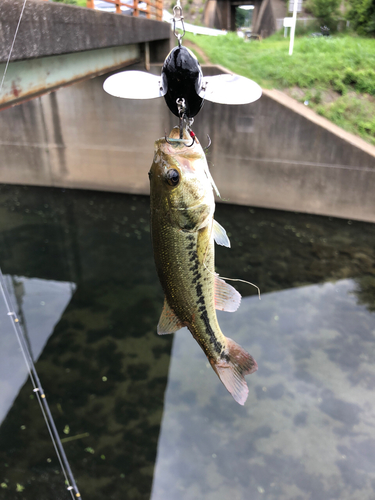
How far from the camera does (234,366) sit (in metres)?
2.41

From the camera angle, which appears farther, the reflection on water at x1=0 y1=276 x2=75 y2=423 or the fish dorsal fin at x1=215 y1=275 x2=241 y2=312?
the reflection on water at x1=0 y1=276 x2=75 y2=423

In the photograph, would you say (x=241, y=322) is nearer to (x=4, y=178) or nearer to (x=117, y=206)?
(x=117, y=206)

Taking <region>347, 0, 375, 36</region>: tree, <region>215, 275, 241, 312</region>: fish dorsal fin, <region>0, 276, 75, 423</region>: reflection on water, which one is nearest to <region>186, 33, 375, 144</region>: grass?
<region>347, 0, 375, 36</region>: tree

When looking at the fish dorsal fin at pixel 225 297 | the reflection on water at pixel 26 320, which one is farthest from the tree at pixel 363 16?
the fish dorsal fin at pixel 225 297

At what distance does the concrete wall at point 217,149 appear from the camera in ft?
38.9

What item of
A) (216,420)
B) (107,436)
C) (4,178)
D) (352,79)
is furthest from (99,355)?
(352,79)

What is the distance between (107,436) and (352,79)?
43.5 ft

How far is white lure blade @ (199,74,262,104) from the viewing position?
2223 mm

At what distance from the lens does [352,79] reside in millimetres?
12859

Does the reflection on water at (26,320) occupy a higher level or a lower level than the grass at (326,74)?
lower

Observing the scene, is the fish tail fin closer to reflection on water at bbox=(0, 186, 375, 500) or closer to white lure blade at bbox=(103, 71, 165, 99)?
white lure blade at bbox=(103, 71, 165, 99)

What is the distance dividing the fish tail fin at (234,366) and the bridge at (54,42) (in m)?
3.73

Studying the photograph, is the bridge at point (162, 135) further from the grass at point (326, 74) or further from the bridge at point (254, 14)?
the bridge at point (254, 14)

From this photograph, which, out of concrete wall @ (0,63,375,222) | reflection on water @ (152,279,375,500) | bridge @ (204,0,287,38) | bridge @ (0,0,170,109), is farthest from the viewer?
bridge @ (204,0,287,38)
